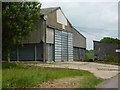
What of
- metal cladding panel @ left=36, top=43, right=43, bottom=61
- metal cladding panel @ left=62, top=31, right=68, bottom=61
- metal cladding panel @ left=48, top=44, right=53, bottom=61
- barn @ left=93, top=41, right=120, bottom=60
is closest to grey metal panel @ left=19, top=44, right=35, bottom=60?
metal cladding panel @ left=36, top=43, right=43, bottom=61

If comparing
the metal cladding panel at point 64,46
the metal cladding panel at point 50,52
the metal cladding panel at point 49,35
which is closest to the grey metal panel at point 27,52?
the metal cladding panel at point 50,52

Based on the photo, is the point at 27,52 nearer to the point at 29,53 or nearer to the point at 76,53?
the point at 29,53

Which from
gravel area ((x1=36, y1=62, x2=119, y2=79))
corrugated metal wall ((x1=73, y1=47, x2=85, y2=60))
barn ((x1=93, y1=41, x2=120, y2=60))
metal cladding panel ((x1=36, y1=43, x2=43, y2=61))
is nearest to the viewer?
gravel area ((x1=36, y1=62, x2=119, y2=79))

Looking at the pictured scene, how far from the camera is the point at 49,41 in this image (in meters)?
39.6

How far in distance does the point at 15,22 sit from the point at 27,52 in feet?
46.2

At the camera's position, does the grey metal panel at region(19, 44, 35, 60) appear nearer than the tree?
No

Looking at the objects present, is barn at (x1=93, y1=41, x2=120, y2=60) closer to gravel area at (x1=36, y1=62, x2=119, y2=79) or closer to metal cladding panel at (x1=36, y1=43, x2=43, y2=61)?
metal cladding panel at (x1=36, y1=43, x2=43, y2=61)

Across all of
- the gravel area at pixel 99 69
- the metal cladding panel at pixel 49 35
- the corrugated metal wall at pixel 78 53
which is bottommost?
the gravel area at pixel 99 69

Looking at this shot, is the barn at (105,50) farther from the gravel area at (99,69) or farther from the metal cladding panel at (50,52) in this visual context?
the gravel area at (99,69)

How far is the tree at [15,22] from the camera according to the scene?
2572cm

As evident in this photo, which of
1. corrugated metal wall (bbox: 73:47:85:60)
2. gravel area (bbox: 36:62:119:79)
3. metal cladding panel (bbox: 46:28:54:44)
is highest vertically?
metal cladding panel (bbox: 46:28:54:44)

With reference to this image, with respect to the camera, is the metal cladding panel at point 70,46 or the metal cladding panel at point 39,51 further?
the metal cladding panel at point 70,46

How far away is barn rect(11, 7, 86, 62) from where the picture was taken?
38594 mm

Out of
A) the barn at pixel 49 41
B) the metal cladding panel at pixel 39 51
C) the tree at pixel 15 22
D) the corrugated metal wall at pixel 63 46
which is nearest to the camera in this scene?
the tree at pixel 15 22
